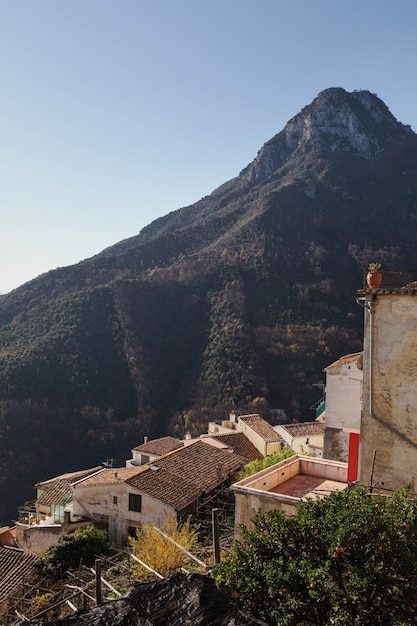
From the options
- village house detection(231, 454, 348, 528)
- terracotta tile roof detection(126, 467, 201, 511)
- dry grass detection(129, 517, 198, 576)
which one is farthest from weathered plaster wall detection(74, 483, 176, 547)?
village house detection(231, 454, 348, 528)

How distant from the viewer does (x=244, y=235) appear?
97.8m

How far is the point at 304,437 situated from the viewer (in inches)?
1197

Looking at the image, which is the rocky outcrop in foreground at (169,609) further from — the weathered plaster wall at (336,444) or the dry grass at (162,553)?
the weathered plaster wall at (336,444)

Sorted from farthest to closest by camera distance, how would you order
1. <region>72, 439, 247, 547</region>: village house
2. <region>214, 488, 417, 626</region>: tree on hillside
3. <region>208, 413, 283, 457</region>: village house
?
<region>208, 413, 283, 457</region>: village house < <region>72, 439, 247, 547</region>: village house < <region>214, 488, 417, 626</region>: tree on hillside

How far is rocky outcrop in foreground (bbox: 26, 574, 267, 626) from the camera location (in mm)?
5477

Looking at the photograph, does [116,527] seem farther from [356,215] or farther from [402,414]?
[356,215]

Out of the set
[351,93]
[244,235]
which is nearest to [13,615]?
[244,235]

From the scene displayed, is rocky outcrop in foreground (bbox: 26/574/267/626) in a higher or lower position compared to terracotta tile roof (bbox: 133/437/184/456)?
higher

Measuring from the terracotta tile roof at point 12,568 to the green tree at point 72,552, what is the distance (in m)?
1.37

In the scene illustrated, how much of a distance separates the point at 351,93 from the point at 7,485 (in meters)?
130

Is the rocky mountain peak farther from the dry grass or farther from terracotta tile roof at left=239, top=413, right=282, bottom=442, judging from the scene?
the dry grass

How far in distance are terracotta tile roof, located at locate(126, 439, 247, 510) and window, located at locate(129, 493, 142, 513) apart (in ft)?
1.70

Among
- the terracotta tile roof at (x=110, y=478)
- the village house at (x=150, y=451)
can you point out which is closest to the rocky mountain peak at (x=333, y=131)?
the village house at (x=150, y=451)

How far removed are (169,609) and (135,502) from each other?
1686 centimetres
